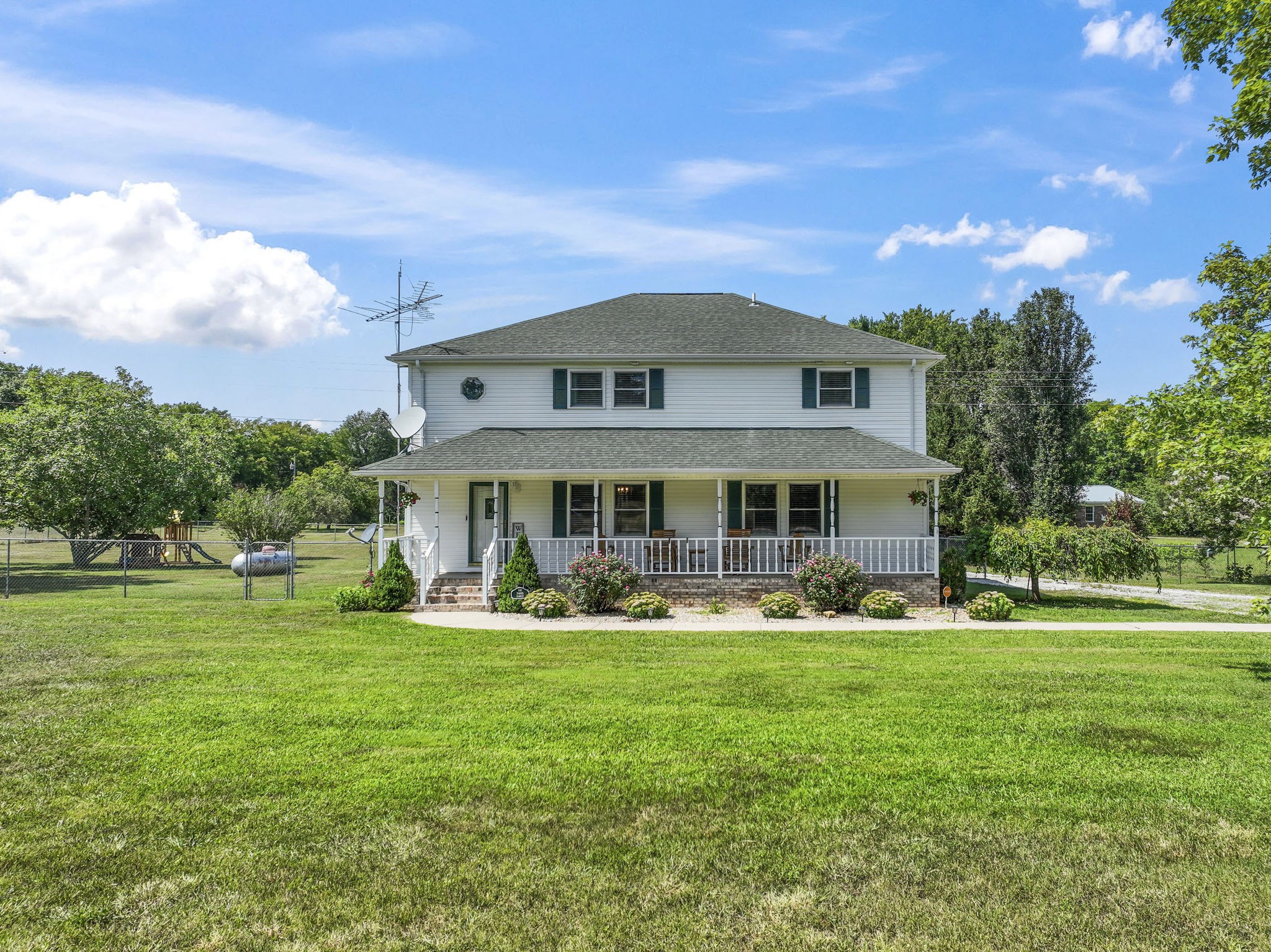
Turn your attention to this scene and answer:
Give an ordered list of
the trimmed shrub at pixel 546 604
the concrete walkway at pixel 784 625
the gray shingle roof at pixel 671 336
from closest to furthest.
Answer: the concrete walkway at pixel 784 625 < the trimmed shrub at pixel 546 604 < the gray shingle roof at pixel 671 336

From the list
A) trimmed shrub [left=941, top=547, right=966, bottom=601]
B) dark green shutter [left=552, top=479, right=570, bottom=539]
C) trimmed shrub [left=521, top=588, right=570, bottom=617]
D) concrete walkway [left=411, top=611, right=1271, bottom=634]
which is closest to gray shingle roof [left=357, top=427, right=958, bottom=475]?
dark green shutter [left=552, top=479, right=570, bottom=539]

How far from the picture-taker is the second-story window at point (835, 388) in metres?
19.3

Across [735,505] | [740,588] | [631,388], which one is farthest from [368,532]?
[740,588]

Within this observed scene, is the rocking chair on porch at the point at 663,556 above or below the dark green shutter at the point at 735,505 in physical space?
below

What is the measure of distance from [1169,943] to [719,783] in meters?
2.83

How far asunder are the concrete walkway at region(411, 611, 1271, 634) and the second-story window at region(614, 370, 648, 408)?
6.54m

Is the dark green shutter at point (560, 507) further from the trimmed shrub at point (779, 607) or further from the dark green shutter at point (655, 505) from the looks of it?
the trimmed shrub at point (779, 607)

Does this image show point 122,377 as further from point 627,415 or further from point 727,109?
point 727,109

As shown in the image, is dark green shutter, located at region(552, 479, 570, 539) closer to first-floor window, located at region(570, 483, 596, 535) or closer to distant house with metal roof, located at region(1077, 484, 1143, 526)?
first-floor window, located at region(570, 483, 596, 535)

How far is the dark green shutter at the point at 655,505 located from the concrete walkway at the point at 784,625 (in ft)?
11.5

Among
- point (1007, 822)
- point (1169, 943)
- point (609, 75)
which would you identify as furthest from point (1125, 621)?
point (609, 75)

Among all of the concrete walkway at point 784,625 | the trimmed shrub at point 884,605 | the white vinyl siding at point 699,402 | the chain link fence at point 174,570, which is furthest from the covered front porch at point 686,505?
the chain link fence at point 174,570

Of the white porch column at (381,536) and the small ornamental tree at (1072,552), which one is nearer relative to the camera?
the small ornamental tree at (1072,552)

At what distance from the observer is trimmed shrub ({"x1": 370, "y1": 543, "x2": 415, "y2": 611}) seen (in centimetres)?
1539
